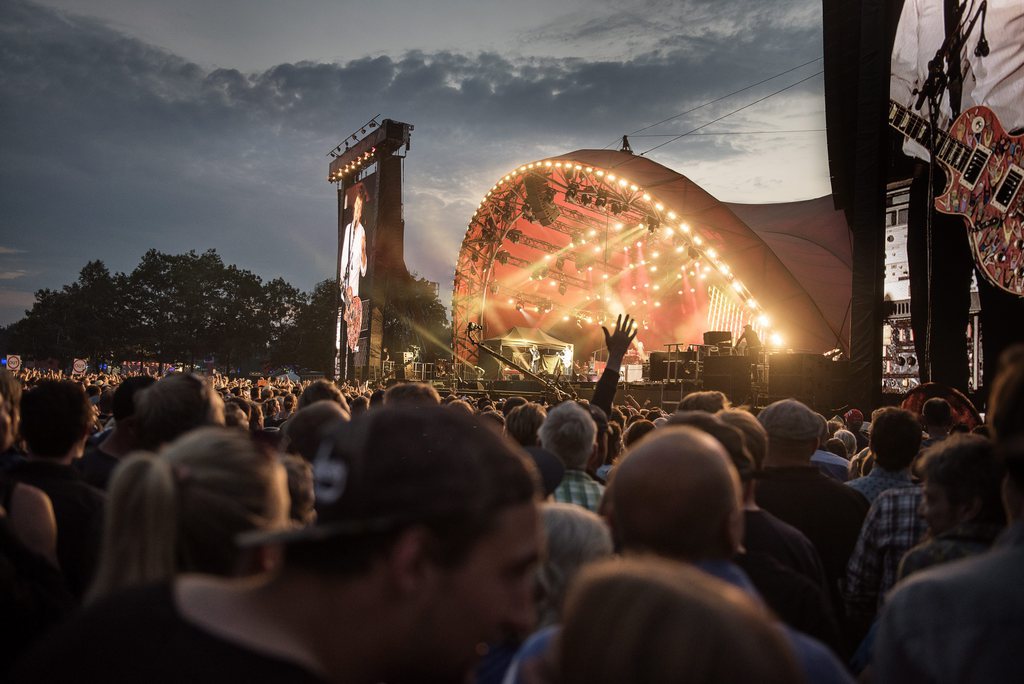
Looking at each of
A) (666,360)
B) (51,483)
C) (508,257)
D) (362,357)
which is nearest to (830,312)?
(666,360)

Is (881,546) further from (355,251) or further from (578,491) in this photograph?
(355,251)

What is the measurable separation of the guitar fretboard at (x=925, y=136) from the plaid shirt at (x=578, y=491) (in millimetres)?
12163

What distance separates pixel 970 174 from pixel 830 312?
13.2 m

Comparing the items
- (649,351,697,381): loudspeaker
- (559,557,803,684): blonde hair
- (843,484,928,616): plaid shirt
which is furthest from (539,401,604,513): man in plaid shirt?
(649,351,697,381): loudspeaker

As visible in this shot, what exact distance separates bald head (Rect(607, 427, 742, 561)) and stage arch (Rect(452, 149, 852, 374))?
62.4 ft

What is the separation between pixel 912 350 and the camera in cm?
1791

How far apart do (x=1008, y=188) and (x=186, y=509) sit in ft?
44.8

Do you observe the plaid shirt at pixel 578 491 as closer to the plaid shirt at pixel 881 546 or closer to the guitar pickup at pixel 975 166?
the plaid shirt at pixel 881 546

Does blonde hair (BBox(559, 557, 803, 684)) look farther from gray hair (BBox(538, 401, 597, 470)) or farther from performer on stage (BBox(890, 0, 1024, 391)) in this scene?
performer on stage (BBox(890, 0, 1024, 391))

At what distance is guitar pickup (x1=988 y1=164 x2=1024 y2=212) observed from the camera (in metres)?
11.5

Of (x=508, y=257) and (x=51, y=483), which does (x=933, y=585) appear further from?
(x=508, y=257)

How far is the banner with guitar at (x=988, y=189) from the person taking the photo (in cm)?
1162

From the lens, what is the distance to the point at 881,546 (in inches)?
134

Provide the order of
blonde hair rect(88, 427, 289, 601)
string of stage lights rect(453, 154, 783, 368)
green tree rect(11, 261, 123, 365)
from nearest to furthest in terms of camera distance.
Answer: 1. blonde hair rect(88, 427, 289, 601)
2. string of stage lights rect(453, 154, 783, 368)
3. green tree rect(11, 261, 123, 365)
